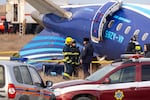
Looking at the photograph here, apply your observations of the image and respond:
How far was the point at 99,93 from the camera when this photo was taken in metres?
13.4

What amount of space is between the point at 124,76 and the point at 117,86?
0.42m

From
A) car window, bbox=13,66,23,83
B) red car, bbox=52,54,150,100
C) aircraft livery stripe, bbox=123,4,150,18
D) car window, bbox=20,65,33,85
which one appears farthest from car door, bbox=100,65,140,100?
aircraft livery stripe, bbox=123,4,150,18

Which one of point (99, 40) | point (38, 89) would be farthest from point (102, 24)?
point (38, 89)

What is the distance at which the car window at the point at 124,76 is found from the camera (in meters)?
13.6

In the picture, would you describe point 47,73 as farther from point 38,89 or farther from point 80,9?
point 38,89

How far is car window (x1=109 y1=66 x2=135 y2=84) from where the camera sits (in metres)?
13.6

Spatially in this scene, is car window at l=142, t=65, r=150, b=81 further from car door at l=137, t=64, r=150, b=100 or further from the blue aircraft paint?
the blue aircraft paint

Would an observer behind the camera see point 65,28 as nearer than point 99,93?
No

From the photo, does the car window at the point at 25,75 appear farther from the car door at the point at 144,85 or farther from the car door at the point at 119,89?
the car door at the point at 144,85

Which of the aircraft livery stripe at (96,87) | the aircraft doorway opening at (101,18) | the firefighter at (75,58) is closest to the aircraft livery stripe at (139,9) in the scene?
the aircraft doorway opening at (101,18)

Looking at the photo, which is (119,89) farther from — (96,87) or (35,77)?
(35,77)

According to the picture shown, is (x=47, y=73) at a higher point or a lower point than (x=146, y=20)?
lower

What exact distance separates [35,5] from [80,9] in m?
2.69

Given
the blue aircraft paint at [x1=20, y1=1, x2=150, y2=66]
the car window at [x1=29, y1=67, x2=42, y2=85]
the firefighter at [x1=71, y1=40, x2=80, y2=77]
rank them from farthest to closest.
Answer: the blue aircraft paint at [x1=20, y1=1, x2=150, y2=66], the firefighter at [x1=71, y1=40, x2=80, y2=77], the car window at [x1=29, y1=67, x2=42, y2=85]
